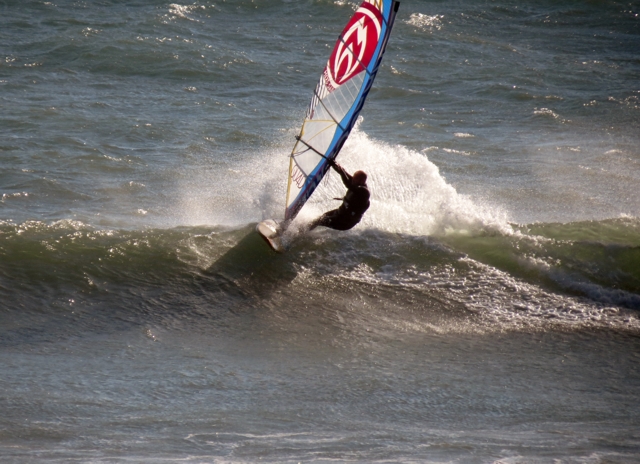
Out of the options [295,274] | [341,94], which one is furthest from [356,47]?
[295,274]

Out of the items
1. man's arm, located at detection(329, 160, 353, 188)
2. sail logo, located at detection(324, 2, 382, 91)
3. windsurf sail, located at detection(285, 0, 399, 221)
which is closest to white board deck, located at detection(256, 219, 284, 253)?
windsurf sail, located at detection(285, 0, 399, 221)

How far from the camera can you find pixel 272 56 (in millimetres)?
18344

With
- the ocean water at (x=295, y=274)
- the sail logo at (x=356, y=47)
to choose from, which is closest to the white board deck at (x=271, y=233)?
the ocean water at (x=295, y=274)

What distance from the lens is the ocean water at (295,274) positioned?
4.95 meters

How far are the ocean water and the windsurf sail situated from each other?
1.04 meters

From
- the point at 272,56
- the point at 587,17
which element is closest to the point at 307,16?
the point at 272,56

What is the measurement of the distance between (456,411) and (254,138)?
8708mm

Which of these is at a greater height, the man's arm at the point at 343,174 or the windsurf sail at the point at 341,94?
the windsurf sail at the point at 341,94

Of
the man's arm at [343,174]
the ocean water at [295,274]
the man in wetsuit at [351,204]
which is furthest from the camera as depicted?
the man in wetsuit at [351,204]

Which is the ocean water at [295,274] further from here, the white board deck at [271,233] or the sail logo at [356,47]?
the sail logo at [356,47]

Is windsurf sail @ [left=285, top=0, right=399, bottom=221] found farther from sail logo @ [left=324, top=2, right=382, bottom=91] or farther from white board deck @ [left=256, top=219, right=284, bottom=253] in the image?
white board deck @ [left=256, top=219, right=284, bottom=253]

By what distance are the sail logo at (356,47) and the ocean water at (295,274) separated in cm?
187

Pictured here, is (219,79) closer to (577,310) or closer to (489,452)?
(577,310)

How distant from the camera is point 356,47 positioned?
7.28m
